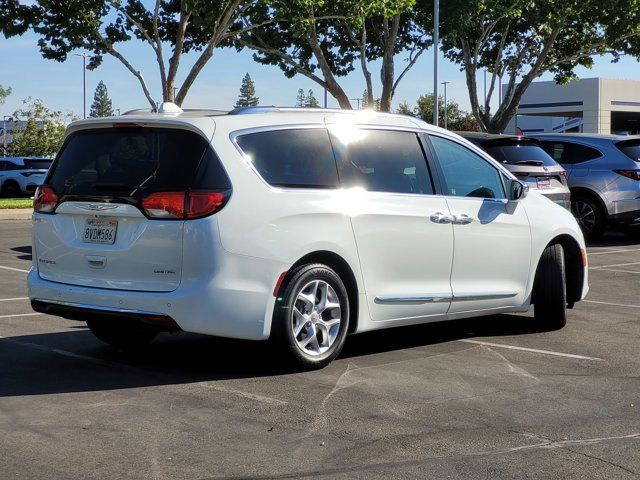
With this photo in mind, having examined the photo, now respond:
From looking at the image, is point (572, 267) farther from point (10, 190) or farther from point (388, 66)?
point (10, 190)

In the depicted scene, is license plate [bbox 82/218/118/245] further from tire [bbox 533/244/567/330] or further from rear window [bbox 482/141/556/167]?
rear window [bbox 482/141/556/167]

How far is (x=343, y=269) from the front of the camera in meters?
7.27

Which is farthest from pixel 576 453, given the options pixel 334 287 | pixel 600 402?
pixel 334 287

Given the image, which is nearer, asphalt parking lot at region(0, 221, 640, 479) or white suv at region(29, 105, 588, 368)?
asphalt parking lot at region(0, 221, 640, 479)

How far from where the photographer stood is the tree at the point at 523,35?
3703 centimetres

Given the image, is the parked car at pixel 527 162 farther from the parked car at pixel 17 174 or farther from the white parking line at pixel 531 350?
the parked car at pixel 17 174

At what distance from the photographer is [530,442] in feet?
17.5

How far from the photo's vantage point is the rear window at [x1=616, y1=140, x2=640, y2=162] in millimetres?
18125

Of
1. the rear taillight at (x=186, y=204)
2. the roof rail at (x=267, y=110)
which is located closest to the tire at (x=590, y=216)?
the roof rail at (x=267, y=110)

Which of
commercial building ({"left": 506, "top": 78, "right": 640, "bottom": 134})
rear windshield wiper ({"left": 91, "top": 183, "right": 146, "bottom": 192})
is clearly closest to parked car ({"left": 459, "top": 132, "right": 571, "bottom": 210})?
rear windshield wiper ({"left": 91, "top": 183, "right": 146, "bottom": 192})

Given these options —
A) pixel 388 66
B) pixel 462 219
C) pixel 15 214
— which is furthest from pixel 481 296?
pixel 388 66

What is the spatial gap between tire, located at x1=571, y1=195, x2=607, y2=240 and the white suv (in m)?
10.4

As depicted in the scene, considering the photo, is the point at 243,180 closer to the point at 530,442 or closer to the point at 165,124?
the point at 165,124

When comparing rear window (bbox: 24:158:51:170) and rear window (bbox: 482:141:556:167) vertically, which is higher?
rear window (bbox: 24:158:51:170)
